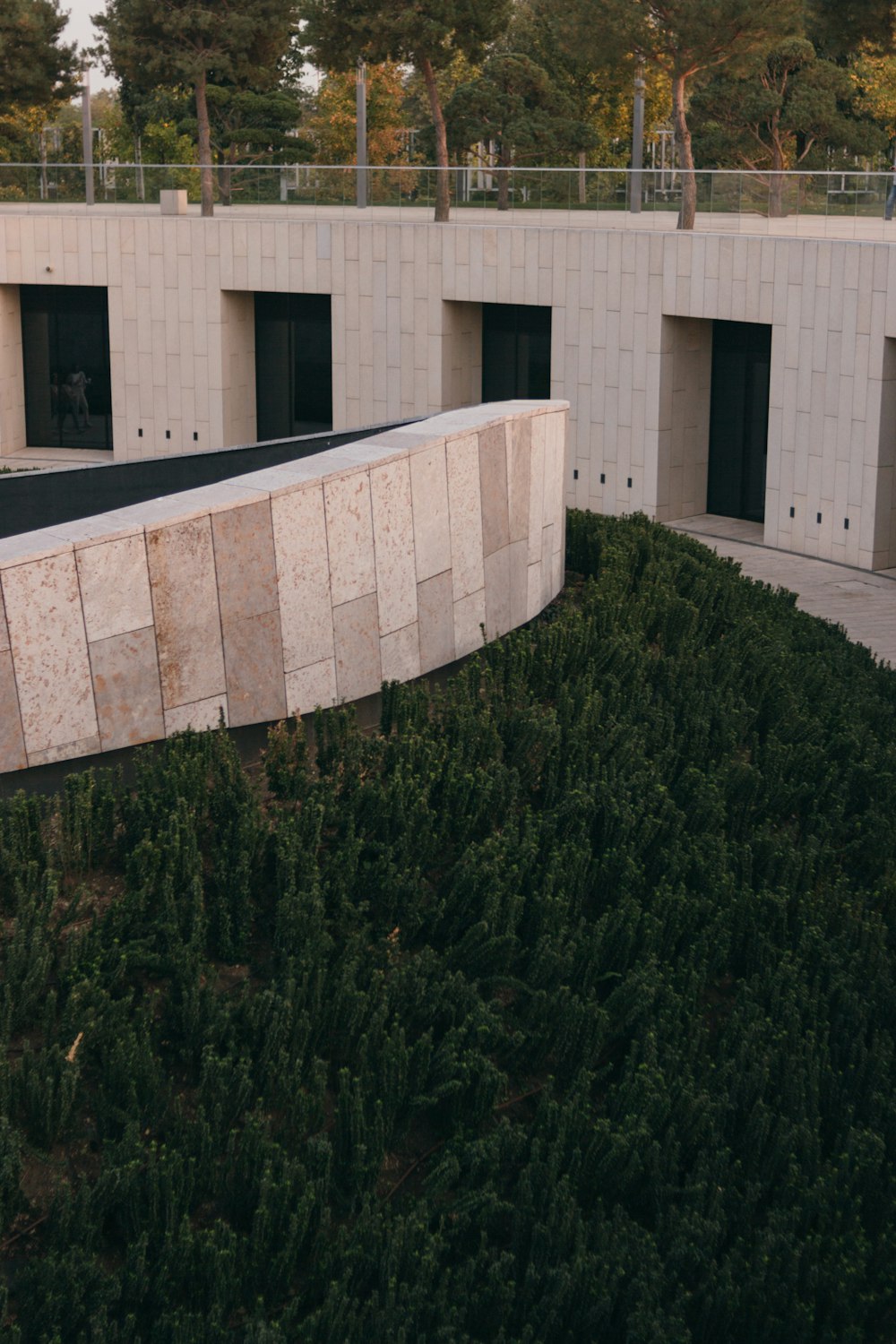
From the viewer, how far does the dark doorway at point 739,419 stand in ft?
71.2

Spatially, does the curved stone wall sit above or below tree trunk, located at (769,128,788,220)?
below

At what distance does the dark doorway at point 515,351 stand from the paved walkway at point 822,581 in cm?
376

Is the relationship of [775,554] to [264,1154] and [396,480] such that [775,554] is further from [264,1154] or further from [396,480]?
[264,1154]

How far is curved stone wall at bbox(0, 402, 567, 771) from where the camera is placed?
27.7 feet

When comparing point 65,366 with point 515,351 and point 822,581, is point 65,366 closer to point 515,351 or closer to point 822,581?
point 515,351

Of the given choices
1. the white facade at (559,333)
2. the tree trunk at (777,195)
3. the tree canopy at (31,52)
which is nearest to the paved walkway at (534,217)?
the tree trunk at (777,195)

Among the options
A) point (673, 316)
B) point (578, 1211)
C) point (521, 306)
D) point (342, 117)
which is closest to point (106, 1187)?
point (578, 1211)

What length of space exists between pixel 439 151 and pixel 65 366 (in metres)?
7.87

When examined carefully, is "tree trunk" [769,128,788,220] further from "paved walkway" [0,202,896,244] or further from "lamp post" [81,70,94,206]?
"lamp post" [81,70,94,206]

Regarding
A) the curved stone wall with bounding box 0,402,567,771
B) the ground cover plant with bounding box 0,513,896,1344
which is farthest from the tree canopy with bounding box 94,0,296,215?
the ground cover plant with bounding box 0,513,896,1344

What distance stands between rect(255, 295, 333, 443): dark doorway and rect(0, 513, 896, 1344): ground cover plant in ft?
54.5

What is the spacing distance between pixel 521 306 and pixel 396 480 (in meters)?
14.3

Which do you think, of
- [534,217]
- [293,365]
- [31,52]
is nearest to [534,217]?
[534,217]

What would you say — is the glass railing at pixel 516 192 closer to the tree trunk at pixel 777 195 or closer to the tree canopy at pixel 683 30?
the tree trunk at pixel 777 195
